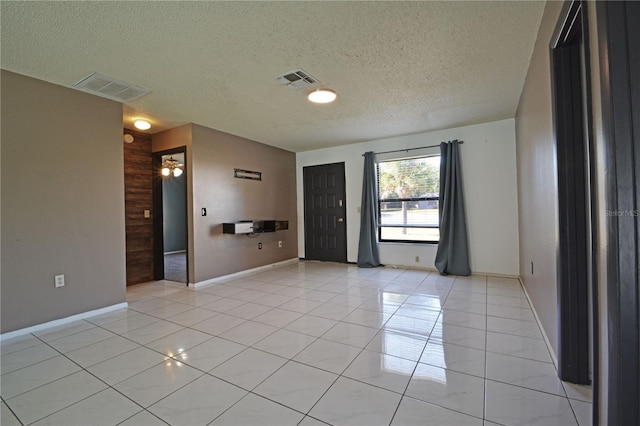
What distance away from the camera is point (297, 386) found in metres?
1.77

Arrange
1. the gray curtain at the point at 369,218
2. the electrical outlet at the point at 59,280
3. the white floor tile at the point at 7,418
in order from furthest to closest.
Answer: the gray curtain at the point at 369,218 → the electrical outlet at the point at 59,280 → the white floor tile at the point at 7,418

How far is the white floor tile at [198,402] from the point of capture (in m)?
1.52

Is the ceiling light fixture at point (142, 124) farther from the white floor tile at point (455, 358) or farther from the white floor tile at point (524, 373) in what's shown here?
the white floor tile at point (524, 373)

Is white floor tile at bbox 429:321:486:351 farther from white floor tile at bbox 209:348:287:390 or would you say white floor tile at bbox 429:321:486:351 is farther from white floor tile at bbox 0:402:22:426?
white floor tile at bbox 0:402:22:426

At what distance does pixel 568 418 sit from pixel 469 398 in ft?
1.49

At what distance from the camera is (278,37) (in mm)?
2178

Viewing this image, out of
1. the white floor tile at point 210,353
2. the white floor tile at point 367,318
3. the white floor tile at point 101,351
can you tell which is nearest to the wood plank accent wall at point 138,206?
the white floor tile at point 101,351

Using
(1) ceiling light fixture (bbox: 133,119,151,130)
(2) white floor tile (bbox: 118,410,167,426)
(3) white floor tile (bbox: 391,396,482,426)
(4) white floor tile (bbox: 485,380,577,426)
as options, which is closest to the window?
(4) white floor tile (bbox: 485,380,577,426)

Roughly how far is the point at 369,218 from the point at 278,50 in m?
3.65

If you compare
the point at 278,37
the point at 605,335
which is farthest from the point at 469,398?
the point at 278,37

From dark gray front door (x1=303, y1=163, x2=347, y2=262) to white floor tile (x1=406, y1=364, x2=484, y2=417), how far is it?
4040 millimetres

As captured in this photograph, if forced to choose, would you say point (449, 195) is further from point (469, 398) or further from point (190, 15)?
point (190, 15)

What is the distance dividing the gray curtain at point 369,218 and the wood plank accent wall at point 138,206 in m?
3.85

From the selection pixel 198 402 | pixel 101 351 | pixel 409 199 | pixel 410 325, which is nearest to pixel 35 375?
pixel 101 351
